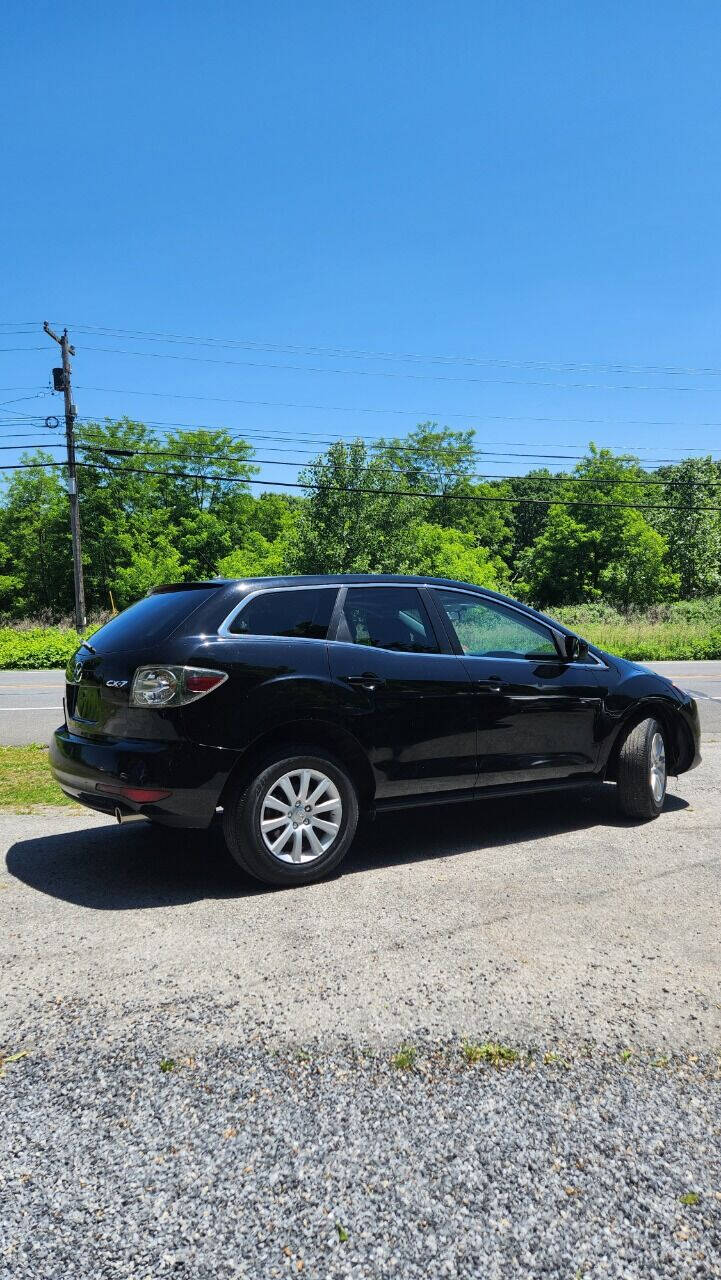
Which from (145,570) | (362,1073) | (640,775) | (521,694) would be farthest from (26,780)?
(145,570)

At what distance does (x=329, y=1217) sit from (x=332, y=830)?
2457mm

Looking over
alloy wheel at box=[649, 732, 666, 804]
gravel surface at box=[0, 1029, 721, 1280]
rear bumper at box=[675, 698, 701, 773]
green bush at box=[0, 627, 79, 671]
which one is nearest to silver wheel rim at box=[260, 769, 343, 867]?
gravel surface at box=[0, 1029, 721, 1280]

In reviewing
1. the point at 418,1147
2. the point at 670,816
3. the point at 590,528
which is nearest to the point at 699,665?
the point at 670,816

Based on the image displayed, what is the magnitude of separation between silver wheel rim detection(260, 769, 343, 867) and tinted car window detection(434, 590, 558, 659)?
135 cm

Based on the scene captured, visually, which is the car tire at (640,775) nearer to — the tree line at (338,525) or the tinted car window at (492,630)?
the tinted car window at (492,630)

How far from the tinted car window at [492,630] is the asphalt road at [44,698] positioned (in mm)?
5663

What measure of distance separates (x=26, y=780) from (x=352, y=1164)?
5660mm

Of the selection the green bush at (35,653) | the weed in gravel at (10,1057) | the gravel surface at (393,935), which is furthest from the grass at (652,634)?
the weed in gravel at (10,1057)

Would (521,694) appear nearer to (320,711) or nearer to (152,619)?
(320,711)

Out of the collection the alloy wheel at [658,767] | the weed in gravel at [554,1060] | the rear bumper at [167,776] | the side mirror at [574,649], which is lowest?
the weed in gravel at [554,1060]

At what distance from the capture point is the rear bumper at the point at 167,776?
3947mm

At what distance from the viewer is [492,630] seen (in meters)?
5.25

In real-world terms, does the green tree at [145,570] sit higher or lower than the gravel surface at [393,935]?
higher

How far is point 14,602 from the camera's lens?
51.5 metres
